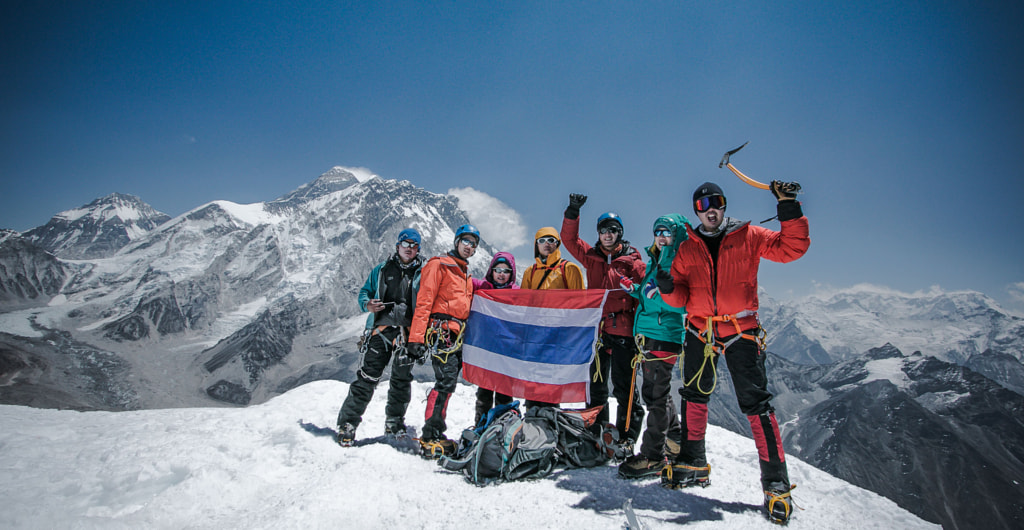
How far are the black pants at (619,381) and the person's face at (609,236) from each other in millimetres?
1591

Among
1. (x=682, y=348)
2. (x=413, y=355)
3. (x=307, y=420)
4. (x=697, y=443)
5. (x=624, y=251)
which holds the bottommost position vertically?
(x=307, y=420)

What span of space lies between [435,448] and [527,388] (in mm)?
1796

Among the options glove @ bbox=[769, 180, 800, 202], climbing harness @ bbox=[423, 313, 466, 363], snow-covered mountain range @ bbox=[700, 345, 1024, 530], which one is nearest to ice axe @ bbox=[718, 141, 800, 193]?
glove @ bbox=[769, 180, 800, 202]

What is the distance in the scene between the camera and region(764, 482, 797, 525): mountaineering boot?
14.8ft

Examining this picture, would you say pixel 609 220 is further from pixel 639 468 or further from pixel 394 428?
pixel 394 428

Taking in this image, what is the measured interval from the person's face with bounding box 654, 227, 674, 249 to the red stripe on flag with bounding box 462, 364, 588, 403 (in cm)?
272

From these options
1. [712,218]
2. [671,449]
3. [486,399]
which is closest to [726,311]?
[712,218]

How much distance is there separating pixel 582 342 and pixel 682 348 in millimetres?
1795

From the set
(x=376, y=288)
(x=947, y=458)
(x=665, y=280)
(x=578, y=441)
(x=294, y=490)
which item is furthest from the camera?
(x=947, y=458)

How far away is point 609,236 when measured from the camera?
282 inches

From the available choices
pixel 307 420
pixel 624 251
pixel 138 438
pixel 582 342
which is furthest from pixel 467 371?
pixel 138 438

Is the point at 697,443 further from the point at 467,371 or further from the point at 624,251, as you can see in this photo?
the point at 467,371

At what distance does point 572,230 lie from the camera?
7551 millimetres

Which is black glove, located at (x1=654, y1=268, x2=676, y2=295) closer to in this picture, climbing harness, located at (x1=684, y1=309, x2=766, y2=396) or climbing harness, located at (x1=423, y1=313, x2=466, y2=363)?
climbing harness, located at (x1=684, y1=309, x2=766, y2=396)
